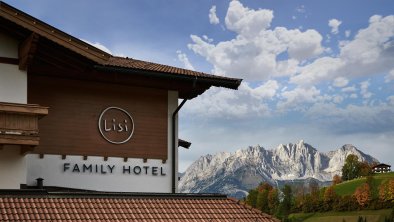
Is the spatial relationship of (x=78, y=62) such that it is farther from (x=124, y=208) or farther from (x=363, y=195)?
(x=363, y=195)

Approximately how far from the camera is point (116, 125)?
22.5m

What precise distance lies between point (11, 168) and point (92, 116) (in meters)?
3.88

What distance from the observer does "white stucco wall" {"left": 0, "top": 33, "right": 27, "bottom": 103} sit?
19766mm

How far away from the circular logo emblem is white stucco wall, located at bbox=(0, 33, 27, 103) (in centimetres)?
331

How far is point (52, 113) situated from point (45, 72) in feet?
4.62

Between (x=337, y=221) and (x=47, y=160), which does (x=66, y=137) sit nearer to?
(x=47, y=160)

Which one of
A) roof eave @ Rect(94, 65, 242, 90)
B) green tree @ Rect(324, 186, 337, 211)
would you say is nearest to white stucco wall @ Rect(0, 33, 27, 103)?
roof eave @ Rect(94, 65, 242, 90)

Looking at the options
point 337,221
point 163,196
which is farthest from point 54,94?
point 337,221

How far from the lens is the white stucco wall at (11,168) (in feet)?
63.0

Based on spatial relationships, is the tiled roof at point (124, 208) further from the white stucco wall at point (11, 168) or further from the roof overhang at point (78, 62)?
the roof overhang at point (78, 62)

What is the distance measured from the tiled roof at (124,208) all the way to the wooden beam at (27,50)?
16.6ft

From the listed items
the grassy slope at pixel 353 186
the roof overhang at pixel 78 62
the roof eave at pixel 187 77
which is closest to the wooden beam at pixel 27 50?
the roof overhang at pixel 78 62

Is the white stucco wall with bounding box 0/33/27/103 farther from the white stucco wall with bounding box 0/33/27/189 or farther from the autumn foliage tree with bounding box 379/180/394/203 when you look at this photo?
the autumn foliage tree with bounding box 379/180/394/203

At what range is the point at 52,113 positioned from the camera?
21.5 m
